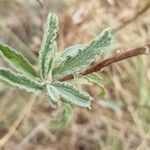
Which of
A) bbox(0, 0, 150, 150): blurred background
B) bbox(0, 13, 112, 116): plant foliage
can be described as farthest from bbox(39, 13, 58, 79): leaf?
bbox(0, 0, 150, 150): blurred background

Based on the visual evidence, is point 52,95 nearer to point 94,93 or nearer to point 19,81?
point 19,81

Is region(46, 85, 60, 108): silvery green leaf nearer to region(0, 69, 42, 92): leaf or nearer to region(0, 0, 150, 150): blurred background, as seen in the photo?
region(0, 69, 42, 92): leaf

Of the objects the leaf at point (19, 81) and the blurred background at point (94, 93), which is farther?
the blurred background at point (94, 93)

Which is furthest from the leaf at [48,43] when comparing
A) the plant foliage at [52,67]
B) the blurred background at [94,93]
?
the blurred background at [94,93]

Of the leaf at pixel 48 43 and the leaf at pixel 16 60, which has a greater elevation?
the leaf at pixel 48 43

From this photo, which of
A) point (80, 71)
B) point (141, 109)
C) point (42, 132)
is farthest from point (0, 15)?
point (80, 71)

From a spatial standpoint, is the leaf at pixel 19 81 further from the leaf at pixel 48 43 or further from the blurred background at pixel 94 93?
the blurred background at pixel 94 93
